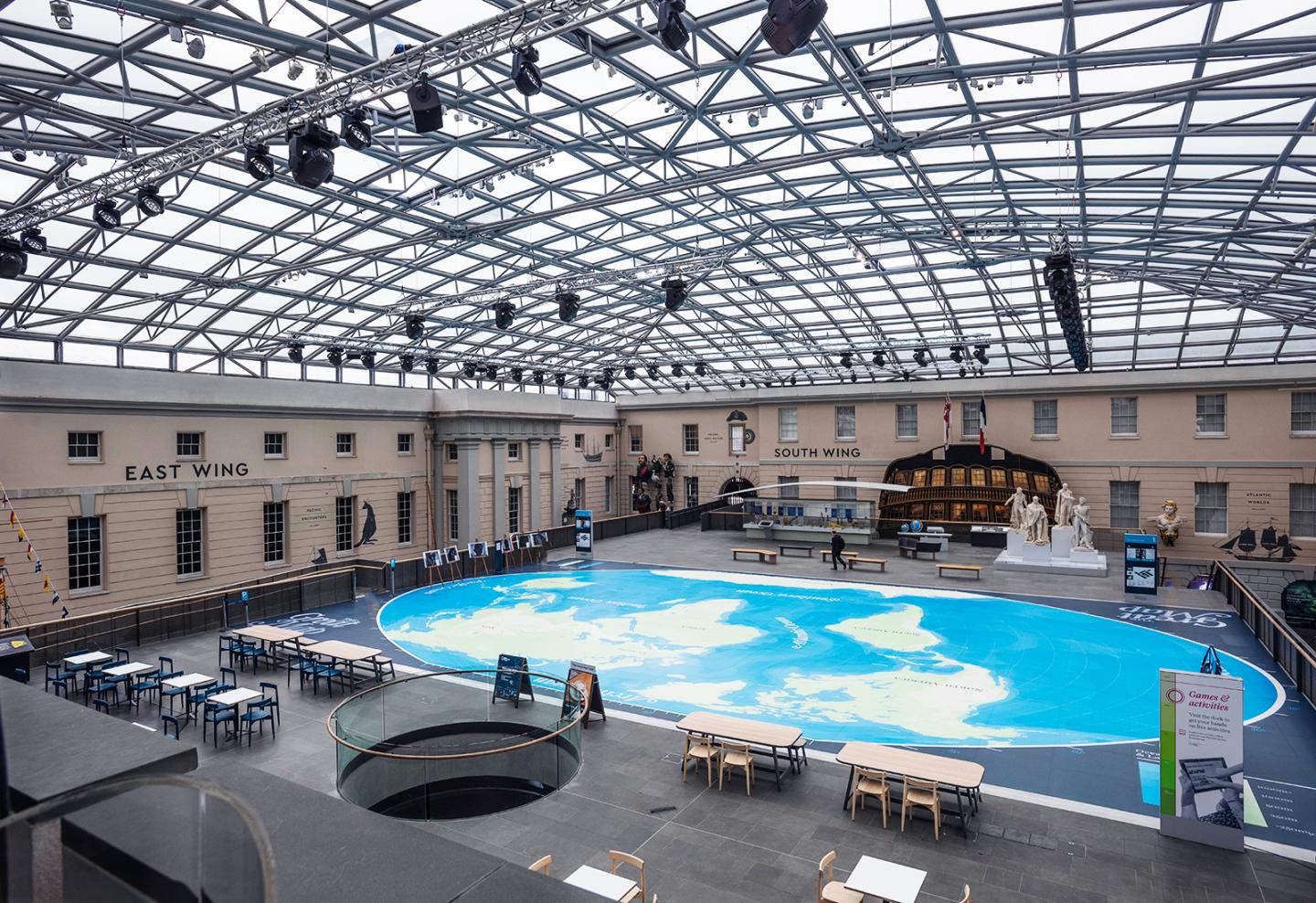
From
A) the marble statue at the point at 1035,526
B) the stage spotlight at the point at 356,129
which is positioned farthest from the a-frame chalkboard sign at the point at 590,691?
the marble statue at the point at 1035,526

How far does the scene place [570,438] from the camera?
46375 millimetres

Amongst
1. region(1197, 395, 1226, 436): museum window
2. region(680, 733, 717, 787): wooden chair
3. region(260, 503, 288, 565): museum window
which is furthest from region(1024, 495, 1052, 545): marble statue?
region(260, 503, 288, 565): museum window

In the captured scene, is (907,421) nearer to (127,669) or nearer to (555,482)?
(555,482)

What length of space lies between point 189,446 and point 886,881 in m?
28.5

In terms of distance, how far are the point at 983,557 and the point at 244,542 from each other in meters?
30.8

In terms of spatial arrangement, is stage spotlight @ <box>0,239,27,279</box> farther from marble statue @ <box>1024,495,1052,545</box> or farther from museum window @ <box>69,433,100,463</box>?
marble statue @ <box>1024,495,1052,545</box>

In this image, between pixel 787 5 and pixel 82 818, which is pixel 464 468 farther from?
pixel 82 818

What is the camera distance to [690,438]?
48.3m

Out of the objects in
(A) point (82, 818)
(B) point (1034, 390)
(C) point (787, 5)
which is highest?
(C) point (787, 5)

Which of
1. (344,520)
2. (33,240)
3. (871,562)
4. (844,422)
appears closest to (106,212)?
(33,240)

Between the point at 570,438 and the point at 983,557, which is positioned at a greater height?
the point at 570,438

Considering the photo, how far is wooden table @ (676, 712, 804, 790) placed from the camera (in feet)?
36.2

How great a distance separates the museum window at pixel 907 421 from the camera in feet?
132

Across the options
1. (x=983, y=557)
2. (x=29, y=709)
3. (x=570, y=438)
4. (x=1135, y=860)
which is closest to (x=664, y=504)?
(x=570, y=438)
